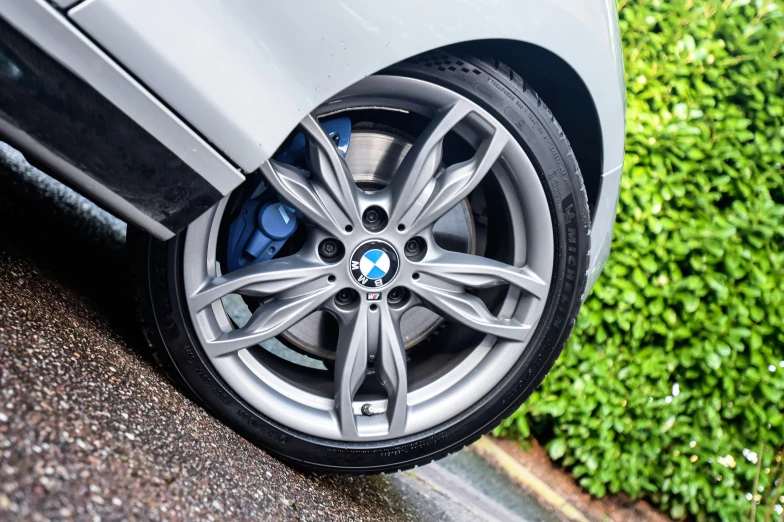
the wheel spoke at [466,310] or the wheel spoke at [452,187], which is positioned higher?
the wheel spoke at [452,187]

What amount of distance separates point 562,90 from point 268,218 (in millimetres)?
790

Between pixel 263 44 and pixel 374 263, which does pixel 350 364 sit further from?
pixel 263 44

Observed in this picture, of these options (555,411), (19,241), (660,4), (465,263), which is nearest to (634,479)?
(555,411)

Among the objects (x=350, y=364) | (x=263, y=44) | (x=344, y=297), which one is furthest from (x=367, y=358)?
(x=263, y=44)

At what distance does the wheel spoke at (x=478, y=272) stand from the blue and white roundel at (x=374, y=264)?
0.08 metres

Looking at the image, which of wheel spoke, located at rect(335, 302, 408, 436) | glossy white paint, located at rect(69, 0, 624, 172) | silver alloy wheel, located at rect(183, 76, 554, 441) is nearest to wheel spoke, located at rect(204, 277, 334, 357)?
silver alloy wheel, located at rect(183, 76, 554, 441)

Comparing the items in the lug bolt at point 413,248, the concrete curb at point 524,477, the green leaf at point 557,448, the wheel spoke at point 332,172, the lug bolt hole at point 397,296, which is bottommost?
the concrete curb at point 524,477

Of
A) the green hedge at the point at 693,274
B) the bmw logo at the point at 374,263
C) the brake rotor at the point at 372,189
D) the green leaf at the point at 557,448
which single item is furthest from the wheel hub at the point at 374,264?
the green leaf at the point at 557,448

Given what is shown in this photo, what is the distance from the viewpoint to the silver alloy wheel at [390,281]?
1429 mm

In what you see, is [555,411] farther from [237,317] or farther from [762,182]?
[237,317]

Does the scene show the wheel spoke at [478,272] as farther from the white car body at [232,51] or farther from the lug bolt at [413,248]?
the white car body at [232,51]

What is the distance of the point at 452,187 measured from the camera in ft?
4.93

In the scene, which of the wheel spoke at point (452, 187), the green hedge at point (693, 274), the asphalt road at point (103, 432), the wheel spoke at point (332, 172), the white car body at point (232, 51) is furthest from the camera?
the green hedge at point (693, 274)

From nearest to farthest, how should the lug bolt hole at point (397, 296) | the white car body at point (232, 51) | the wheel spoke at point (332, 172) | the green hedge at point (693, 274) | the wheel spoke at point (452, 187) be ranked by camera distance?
the white car body at point (232, 51) → the wheel spoke at point (332, 172) → the wheel spoke at point (452, 187) → the lug bolt hole at point (397, 296) → the green hedge at point (693, 274)
